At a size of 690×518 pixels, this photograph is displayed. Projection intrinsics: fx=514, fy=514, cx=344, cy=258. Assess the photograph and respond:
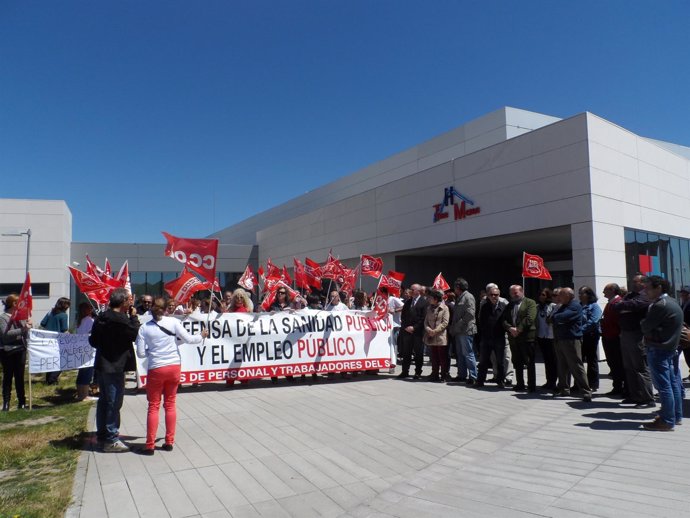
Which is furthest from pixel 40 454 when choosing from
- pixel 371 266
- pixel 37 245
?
pixel 37 245

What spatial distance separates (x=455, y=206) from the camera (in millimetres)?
19125

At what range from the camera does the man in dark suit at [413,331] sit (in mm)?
11305

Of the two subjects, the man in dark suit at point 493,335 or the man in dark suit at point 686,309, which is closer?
the man in dark suit at point 686,309

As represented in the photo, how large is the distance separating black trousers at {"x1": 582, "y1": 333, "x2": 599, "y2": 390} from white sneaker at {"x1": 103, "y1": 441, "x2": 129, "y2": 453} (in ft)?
26.7

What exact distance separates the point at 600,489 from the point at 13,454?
6.53 meters

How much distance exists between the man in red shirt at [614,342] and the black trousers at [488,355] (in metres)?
1.81

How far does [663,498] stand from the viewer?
4.38 metres

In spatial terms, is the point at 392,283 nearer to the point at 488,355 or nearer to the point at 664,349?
the point at 488,355

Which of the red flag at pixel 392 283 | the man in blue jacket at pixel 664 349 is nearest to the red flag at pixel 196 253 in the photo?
the red flag at pixel 392 283

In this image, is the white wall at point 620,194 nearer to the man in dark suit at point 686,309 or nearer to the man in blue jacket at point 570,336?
the man in dark suit at point 686,309

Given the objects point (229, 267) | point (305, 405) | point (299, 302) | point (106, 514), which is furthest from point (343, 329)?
point (229, 267)

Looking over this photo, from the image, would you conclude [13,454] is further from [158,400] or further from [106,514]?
[106,514]

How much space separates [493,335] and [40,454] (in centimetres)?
772

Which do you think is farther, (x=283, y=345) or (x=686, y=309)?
(x=283, y=345)
